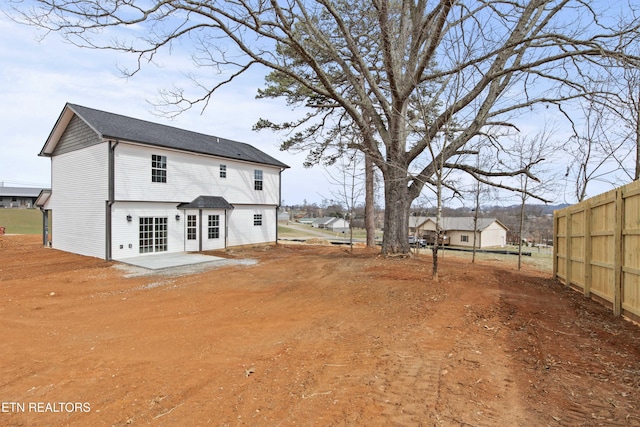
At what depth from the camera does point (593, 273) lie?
20.4 feet

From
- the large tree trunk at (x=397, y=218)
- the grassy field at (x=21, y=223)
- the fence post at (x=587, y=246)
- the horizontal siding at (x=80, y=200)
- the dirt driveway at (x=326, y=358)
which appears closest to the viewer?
the dirt driveway at (x=326, y=358)

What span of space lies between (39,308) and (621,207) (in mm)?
10857

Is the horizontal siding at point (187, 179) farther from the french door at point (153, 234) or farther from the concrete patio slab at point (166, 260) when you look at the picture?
the concrete patio slab at point (166, 260)

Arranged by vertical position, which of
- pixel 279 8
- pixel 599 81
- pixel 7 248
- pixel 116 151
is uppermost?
pixel 279 8

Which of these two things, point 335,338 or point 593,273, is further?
point 593,273

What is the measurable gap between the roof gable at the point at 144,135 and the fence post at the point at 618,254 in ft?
50.5

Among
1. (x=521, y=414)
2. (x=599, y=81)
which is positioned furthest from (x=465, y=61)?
(x=521, y=414)

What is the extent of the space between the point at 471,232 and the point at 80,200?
4052 cm

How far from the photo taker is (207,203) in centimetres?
1667

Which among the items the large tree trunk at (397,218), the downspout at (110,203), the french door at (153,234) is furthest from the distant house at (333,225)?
the downspout at (110,203)

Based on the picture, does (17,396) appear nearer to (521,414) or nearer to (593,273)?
(521,414)

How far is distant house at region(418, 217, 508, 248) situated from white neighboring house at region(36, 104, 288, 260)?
2899cm

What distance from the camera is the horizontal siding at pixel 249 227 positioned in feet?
61.4

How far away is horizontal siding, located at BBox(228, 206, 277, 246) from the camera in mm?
18705
